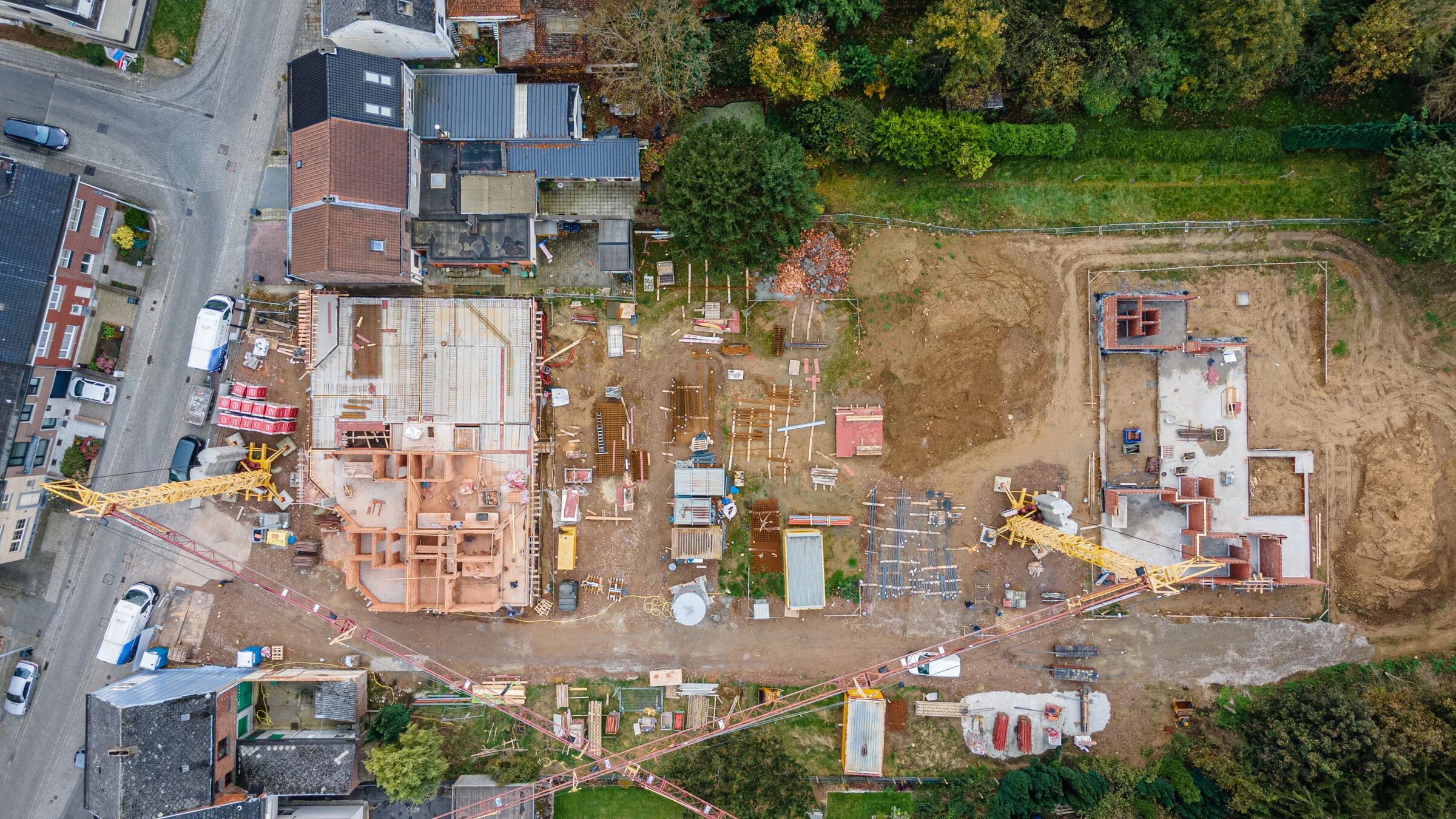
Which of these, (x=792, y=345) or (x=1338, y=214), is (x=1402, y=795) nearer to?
(x=1338, y=214)

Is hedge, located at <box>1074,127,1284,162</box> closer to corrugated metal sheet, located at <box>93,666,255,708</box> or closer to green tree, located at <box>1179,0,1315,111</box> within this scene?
green tree, located at <box>1179,0,1315,111</box>

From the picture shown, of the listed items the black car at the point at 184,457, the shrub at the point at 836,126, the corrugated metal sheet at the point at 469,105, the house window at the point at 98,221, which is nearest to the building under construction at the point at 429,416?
the black car at the point at 184,457

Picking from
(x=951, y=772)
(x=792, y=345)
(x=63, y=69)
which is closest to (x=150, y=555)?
(x=63, y=69)

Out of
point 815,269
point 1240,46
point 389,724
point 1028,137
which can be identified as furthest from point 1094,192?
point 389,724

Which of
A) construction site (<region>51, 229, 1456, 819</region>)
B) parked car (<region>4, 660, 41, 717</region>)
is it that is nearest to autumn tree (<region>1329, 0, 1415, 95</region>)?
construction site (<region>51, 229, 1456, 819</region>)

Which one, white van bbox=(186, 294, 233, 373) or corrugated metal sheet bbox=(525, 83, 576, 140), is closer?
corrugated metal sheet bbox=(525, 83, 576, 140)

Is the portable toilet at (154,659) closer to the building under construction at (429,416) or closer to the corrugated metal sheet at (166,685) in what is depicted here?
the corrugated metal sheet at (166,685)
